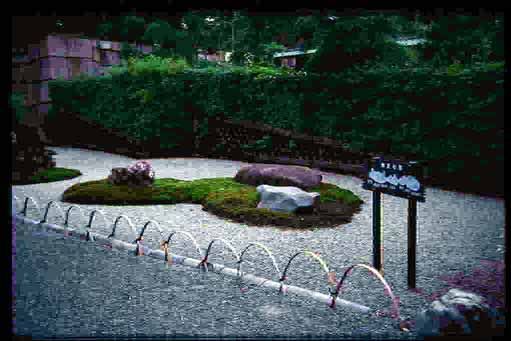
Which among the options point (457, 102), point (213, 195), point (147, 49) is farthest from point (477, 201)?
point (147, 49)

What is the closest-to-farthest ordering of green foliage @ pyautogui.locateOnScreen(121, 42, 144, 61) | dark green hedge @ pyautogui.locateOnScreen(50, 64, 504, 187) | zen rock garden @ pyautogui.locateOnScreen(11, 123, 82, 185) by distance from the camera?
dark green hedge @ pyautogui.locateOnScreen(50, 64, 504, 187), zen rock garden @ pyautogui.locateOnScreen(11, 123, 82, 185), green foliage @ pyautogui.locateOnScreen(121, 42, 144, 61)

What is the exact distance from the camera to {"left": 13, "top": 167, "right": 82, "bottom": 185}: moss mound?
11.6 metres

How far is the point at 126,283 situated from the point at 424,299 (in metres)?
2.93

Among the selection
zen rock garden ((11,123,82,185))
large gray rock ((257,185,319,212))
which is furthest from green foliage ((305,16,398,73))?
zen rock garden ((11,123,82,185))

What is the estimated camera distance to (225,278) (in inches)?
199

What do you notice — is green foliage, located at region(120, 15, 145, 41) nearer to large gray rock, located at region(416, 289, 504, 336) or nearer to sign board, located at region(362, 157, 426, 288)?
sign board, located at region(362, 157, 426, 288)

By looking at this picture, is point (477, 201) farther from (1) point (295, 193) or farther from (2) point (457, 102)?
(1) point (295, 193)

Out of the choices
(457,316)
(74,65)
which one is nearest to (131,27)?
(74,65)

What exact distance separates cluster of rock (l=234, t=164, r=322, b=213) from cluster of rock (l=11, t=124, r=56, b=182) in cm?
577

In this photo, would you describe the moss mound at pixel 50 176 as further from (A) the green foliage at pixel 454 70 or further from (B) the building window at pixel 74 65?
(B) the building window at pixel 74 65

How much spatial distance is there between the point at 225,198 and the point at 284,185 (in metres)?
1.33

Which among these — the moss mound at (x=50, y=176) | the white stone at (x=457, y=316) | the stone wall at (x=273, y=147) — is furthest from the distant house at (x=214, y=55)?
the white stone at (x=457, y=316)

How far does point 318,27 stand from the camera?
12.9 m

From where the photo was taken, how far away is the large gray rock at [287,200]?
306 inches
